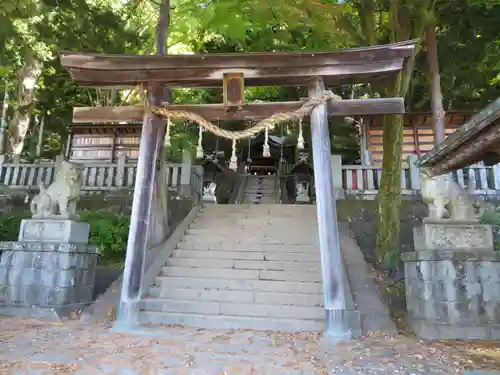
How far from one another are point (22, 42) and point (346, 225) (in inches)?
468

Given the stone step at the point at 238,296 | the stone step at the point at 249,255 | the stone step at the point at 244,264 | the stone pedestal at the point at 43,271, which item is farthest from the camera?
the stone step at the point at 249,255

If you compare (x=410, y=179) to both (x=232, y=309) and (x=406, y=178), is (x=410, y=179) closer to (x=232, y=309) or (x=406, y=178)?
(x=406, y=178)

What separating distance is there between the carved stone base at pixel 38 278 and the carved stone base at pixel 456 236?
6320 millimetres

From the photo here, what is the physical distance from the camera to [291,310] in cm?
659

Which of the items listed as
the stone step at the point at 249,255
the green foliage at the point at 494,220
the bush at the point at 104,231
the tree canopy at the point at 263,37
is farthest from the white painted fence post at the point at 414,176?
the bush at the point at 104,231

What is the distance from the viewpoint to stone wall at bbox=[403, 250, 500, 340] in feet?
19.2

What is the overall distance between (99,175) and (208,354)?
380 inches

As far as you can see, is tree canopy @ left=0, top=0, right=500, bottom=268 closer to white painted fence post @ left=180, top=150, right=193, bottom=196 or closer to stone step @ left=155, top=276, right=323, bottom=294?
stone step @ left=155, top=276, right=323, bottom=294

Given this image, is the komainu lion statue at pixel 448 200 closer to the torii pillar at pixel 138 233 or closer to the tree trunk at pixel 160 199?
the torii pillar at pixel 138 233

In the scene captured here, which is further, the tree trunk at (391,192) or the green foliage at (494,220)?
the green foliage at (494,220)

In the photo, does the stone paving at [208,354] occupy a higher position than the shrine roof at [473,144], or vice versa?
the shrine roof at [473,144]

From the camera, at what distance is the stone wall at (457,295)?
585cm

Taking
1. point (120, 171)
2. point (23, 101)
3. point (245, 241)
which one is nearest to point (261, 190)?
point (120, 171)

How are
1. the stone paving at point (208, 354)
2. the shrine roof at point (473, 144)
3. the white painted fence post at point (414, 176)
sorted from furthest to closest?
the white painted fence post at point (414, 176) → the stone paving at point (208, 354) → the shrine roof at point (473, 144)
